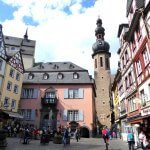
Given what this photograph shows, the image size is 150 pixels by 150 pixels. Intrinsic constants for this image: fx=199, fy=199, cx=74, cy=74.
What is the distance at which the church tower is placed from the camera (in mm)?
51469

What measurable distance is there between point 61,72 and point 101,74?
1975 cm

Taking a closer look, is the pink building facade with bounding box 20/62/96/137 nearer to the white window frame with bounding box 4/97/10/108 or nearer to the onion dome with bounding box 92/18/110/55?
the white window frame with bounding box 4/97/10/108

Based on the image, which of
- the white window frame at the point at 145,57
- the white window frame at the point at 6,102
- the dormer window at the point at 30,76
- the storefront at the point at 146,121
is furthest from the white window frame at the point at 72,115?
the white window frame at the point at 145,57

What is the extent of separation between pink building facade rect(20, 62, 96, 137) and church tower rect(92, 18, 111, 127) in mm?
15247

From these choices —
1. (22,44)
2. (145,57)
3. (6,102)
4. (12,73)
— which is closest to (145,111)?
(145,57)

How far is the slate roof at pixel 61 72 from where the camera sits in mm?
37281

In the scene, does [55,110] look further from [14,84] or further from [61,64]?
[61,64]

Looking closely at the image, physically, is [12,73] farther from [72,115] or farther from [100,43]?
[100,43]

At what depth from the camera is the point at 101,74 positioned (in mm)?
56125

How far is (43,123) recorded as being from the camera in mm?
34906

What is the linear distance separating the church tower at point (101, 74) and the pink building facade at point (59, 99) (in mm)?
15247

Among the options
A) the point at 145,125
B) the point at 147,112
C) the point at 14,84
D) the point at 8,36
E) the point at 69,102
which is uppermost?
the point at 8,36

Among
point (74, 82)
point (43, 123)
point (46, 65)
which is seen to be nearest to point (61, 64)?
point (46, 65)

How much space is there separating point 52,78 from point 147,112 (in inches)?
988
